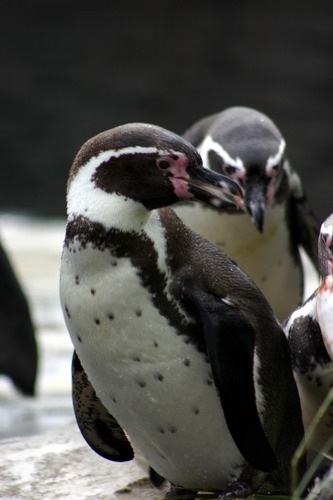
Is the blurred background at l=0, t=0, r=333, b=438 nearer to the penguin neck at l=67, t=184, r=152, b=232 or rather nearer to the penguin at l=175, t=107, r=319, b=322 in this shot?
the penguin at l=175, t=107, r=319, b=322

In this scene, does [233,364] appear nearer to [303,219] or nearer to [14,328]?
[303,219]

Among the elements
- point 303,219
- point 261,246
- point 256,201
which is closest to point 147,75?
point 303,219

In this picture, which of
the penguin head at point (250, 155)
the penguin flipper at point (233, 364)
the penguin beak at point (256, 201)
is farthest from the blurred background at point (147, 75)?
the penguin flipper at point (233, 364)

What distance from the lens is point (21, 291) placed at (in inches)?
253

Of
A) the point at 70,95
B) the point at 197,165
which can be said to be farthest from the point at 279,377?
the point at 70,95

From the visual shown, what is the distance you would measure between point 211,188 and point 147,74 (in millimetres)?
11373

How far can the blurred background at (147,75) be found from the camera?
12930 mm

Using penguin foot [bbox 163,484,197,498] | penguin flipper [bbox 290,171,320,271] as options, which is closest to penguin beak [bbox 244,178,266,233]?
penguin flipper [bbox 290,171,320,271]

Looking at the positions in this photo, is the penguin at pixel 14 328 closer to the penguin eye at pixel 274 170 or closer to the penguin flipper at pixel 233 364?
the penguin eye at pixel 274 170

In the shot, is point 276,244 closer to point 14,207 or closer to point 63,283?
point 63,283

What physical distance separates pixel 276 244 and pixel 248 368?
1608 millimetres

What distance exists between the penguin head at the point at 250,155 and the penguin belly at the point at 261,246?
6.2 inches

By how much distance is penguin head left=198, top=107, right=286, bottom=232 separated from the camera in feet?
12.4

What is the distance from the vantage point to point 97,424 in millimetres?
3053
